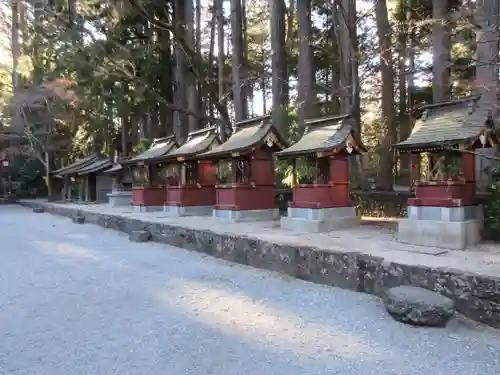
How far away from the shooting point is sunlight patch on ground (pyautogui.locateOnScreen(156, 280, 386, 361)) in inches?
158

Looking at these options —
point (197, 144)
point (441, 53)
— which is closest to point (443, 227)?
point (441, 53)

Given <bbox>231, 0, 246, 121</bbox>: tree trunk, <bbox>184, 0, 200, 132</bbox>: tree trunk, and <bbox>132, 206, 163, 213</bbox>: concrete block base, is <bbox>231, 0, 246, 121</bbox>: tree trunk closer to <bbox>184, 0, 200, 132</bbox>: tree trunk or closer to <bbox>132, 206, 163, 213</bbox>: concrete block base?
<bbox>184, 0, 200, 132</bbox>: tree trunk

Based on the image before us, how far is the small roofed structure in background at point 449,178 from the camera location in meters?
7.42

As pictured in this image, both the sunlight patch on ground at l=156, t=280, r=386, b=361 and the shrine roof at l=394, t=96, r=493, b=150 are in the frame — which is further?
the shrine roof at l=394, t=96, r=493, b=150

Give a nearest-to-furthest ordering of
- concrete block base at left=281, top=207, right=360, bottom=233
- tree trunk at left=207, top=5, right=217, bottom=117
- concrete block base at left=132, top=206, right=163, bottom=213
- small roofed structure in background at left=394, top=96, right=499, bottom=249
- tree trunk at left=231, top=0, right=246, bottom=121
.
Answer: small roofed structure in background at left=394, top=96, right=499, bottom=249 → concrete block base at left=281, top=207, right=360, bottom=233 → tree trunk at left=231, top=0, right=246, bottom=121 → concrete block base at left=132, top=206, right=163, bottom=213 → tree trunk at left=207, top=5, right=217, bottom=117

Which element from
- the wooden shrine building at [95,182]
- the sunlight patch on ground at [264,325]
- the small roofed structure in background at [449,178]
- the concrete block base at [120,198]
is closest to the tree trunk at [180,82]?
the concrete block base at [120,198]

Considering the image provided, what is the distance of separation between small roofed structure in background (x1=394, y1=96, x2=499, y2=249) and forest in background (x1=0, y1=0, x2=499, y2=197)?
2.70ft

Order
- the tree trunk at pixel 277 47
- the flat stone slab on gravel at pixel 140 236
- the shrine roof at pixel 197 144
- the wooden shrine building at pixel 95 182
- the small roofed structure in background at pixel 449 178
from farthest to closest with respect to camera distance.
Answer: the wooden shrine building at pixel 95 182
the tree trunk at pixel 277 47
the shrine roof at pixel 197 144
the flat stone slab on gravel at pixel 140 236
the small roofed structure in background at pixel 449 178

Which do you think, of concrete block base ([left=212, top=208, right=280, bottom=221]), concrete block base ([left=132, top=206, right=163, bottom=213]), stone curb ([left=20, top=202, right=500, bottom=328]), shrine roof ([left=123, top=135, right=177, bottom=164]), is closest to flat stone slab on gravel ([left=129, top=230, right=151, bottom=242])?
stone curb ([left=20, top=202, right=500, bottom=328])

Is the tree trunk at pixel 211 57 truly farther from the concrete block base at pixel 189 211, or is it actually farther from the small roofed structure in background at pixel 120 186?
the small roofed structure in background at pixel 120 186

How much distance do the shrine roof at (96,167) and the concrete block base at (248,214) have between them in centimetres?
1210

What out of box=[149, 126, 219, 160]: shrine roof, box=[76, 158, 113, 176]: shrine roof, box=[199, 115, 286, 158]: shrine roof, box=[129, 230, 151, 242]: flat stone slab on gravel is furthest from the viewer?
box=[76, 158, 113, 176]: shrine roof

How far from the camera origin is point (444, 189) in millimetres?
7652

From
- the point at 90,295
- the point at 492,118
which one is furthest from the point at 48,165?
the point at 492,118
